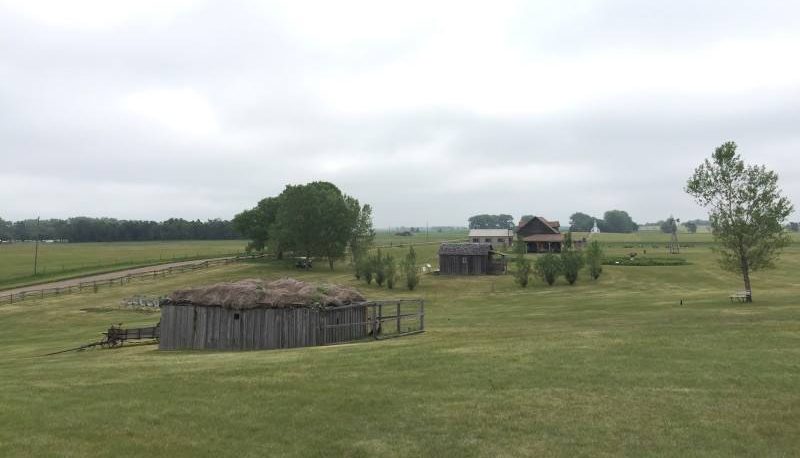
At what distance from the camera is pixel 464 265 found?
73438 mm

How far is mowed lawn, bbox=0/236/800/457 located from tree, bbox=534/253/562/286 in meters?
33.7

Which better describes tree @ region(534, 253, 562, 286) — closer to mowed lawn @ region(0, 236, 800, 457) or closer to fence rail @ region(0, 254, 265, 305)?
mowed lawn @ region(0, 236, 800, 457)

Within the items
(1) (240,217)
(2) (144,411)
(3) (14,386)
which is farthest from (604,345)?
(1) (240,217)

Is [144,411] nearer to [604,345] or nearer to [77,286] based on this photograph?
[604,345]

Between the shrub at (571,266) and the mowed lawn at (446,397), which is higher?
the shrub at (571,266)

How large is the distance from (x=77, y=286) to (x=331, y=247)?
34374mm

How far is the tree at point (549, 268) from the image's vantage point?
195 ft

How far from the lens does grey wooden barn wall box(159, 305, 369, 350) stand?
82.0 feet

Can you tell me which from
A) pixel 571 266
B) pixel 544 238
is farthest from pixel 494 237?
pixel 571 266

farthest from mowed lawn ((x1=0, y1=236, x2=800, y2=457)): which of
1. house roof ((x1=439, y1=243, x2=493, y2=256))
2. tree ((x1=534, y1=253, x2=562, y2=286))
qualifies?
house roof ((x1=439, y1=243, x2=493, y2=256))

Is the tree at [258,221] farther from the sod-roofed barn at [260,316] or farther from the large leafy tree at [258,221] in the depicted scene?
the sod-roofed barn at [260,316]

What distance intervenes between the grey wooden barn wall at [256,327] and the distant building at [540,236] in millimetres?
78334

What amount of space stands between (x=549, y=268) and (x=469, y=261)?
15.6 meters

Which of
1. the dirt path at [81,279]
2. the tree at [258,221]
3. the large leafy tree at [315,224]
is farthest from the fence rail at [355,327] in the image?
the tree at [258,221]
